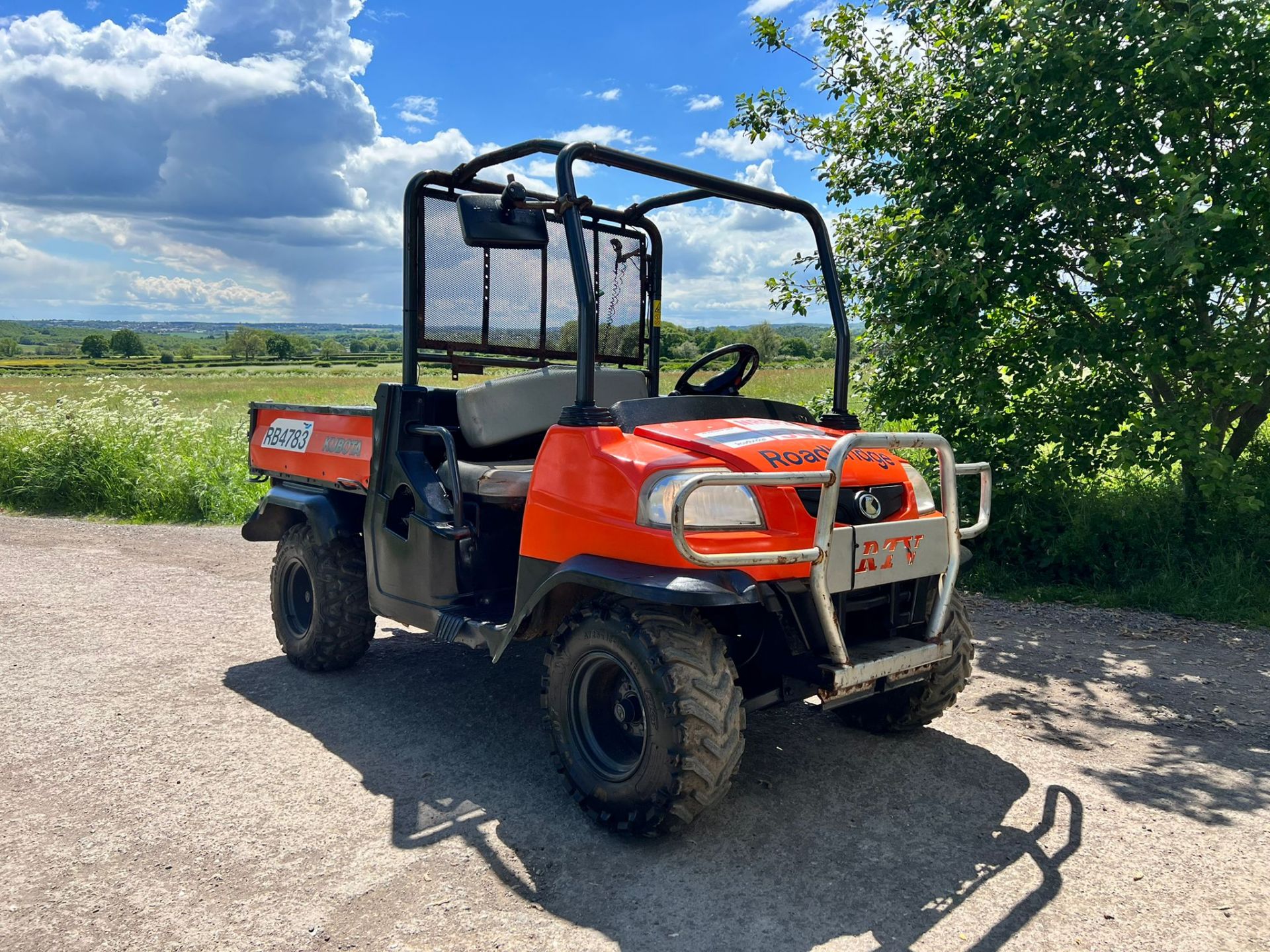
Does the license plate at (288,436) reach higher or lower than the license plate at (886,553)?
higher

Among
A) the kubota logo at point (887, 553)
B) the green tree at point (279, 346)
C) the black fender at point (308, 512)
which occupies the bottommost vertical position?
the black fender at point (308, 512)

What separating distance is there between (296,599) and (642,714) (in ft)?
10.1

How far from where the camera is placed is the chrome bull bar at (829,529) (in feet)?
9.64

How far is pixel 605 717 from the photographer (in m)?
3.67

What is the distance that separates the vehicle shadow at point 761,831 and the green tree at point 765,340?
2075 millimetres

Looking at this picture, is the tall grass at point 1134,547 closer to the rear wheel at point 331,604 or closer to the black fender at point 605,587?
the black fender at point 605,587

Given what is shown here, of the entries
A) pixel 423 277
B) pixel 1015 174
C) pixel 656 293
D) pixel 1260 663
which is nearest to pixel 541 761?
pixel 423 277

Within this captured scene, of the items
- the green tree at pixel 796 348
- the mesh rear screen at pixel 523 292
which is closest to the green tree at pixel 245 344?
the green tree at pixel 796 348

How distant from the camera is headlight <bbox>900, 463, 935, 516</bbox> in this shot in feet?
13.0

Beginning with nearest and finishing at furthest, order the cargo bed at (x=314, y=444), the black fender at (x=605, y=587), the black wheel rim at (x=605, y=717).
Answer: the black fender at (x=605, y=587) < the black wheel rim at (x=605, y=717) < the cargo bed at (x=314, y=444)

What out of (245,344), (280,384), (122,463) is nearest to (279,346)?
(245,344)

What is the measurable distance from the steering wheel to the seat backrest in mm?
321

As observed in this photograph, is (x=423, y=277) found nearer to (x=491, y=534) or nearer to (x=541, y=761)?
(x=491, y=534)

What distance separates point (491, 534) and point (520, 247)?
1.42 m
